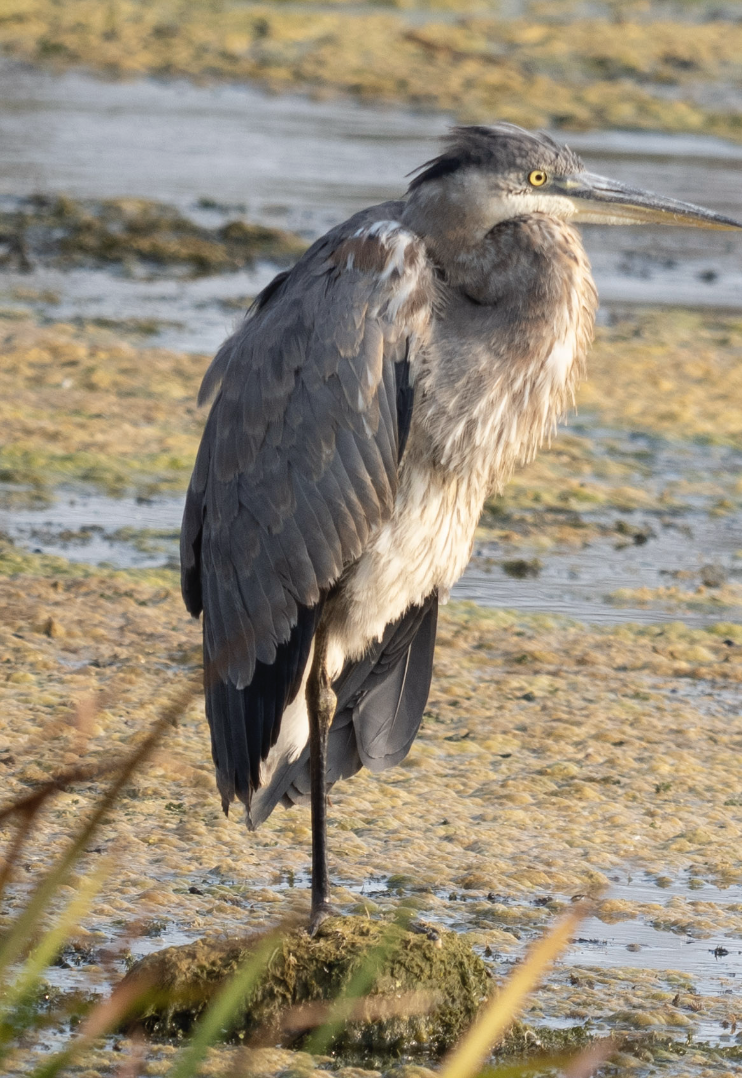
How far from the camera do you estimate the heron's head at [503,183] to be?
12.1 ft

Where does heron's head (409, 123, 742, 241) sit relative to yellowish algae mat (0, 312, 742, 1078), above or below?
above

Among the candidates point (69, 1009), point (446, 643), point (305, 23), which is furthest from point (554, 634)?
point (305, 23)

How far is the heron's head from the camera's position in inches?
145

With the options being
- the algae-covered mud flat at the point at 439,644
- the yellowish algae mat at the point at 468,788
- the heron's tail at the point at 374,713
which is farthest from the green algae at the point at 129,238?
the heron's tail at the point at 374,713

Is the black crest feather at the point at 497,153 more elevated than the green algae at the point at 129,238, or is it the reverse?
the black crest feather at the point at 497,153

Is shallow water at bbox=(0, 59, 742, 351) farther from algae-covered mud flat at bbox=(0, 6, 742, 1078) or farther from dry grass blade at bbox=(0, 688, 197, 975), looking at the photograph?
dry grass blade at bbox=(0, 688, 197, 975)

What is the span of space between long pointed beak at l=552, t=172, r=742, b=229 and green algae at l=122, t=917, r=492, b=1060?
1636 mm

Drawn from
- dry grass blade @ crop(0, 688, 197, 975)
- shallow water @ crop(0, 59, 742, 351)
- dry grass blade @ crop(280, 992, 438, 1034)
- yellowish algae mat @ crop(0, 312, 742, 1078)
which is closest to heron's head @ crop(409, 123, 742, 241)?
yellowish algae mat @ crop(0, 312, 742, 1078)

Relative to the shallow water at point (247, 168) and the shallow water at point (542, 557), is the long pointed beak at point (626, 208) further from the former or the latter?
the shallow water at point (247, 168)

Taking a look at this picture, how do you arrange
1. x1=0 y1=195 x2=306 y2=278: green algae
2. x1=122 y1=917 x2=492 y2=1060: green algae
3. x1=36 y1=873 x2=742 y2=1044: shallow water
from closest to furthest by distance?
x1=122 y1=917 x2=492 y2=1060: green algae
x1=36 y1=873 x2=742 y2=1044: shallow water
x1=0 y1=195 x2=306 y2=278: green algae

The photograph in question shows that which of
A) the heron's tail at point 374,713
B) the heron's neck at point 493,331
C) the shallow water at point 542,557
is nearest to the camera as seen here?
the heron's neck at point 493,331

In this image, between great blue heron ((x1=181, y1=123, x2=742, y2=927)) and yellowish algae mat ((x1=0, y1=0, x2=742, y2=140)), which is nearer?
great blue heron ((x1=181, y1=123, x2=742, y2=927))

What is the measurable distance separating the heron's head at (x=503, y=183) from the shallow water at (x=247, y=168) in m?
4.96

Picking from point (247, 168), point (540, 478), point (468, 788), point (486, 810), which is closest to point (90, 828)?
point (486, 810)
